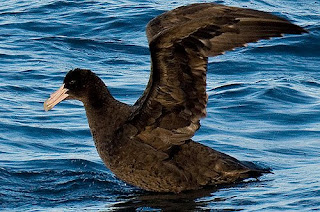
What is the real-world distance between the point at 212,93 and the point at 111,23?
409cm

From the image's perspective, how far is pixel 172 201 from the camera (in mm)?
8180

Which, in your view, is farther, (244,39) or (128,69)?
(128,69)

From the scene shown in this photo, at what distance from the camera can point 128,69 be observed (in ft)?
44.1

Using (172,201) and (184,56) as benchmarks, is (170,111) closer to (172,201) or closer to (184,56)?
(184,56)

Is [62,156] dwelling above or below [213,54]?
below

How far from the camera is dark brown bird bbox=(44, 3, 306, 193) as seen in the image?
7473 millimetres

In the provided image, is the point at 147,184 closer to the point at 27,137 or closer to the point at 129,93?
the point at 27,137

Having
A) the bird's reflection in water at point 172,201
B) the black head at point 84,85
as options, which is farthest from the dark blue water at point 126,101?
the black head at point 84,85

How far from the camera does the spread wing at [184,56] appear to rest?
7.32 metres

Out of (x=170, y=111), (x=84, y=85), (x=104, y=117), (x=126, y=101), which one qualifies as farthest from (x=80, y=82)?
(x=126, y=101)

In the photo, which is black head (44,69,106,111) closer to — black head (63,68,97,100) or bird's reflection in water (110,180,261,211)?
black head (63,68,97,100)

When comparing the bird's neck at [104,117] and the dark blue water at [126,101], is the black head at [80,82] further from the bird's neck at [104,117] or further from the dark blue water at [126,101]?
the dark blue water at [126,101]

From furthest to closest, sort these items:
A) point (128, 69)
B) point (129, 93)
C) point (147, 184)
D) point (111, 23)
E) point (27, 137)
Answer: point (111, 23) → point (128, 69) → point (129, 93) → point (27, 137) → point (147, 184)

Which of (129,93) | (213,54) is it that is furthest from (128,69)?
(213,54)
